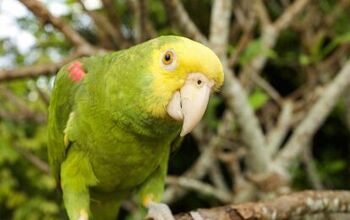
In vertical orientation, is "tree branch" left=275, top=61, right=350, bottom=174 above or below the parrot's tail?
above

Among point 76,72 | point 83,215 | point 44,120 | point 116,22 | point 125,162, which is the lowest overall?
point 83,215

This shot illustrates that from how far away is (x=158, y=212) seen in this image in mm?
1920

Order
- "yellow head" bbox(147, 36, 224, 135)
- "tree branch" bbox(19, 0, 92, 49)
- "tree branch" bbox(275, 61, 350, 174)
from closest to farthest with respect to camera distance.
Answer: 1. "yellow head" bbox(147, 36, 224, 135)
2. "tree branch" bbox(19, 0, 92, 49)
3. "tree branch" bbox(275, 61, 350, 174)

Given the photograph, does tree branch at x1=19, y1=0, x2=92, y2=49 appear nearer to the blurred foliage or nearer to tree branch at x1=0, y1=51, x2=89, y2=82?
tree branch at x1=0, y1=51, x2=89, y2=82

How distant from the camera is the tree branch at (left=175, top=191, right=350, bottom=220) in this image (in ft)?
5.52

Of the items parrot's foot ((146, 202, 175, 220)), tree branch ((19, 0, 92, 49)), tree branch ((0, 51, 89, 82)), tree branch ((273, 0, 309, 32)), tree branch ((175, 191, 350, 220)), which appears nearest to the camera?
tree branch ((175, 191, 350, 220))

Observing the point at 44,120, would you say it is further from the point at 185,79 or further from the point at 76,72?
the point at 185,79

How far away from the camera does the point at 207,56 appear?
1393 millimetres

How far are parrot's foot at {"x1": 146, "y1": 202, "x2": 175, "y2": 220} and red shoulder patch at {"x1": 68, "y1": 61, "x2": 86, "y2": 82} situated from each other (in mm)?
543

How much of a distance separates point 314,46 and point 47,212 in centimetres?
198

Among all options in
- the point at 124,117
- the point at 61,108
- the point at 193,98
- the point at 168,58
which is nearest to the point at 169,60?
the point at 168,58

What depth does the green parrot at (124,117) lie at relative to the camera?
1.42 m

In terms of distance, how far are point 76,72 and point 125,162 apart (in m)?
0.38

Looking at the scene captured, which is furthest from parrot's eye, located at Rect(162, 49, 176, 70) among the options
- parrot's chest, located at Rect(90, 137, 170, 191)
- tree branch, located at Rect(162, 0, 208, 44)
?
tree branch, located at Rect(162, 0, 208, 44)
